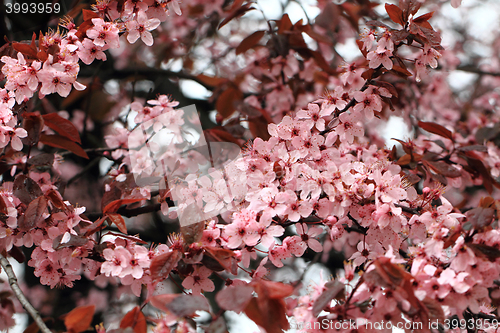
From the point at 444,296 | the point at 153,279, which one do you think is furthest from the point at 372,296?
the point at 153,279

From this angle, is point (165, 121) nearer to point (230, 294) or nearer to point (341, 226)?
point (341, 226)

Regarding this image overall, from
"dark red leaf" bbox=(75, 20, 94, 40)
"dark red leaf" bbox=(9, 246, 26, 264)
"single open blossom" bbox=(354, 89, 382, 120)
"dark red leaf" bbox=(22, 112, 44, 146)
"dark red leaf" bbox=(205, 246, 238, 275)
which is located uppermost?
"dark red leaf" bbox=(75, 20, 94, 40)

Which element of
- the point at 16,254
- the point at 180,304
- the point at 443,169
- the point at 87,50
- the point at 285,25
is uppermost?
the point at 87,50

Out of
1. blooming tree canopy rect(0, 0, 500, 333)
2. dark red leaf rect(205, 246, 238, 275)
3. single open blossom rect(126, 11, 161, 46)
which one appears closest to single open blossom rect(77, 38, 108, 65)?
blooming tree canopy rect(0, 0, 500, 333)

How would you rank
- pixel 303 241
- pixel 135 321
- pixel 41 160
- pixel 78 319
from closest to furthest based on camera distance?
pixel 78 319
pixel 135 321
pixel 303 241
pixel 41 160

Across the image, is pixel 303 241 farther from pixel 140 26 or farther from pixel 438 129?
pixel 140 26

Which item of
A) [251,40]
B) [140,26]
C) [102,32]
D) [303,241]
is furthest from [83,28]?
[303,241]

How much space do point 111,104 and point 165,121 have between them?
185 centimetres

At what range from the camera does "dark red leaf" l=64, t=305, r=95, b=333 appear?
37.6 inches

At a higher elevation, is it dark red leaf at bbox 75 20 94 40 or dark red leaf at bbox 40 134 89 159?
dark red leaf at bbox 75 20 94 40

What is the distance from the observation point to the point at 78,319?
960mm

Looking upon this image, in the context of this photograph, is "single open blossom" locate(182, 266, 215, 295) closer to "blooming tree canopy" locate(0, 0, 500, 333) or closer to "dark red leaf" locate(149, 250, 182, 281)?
"blooming tree canopy" locate(0, 0, 500, 333)

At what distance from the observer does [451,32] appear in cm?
489

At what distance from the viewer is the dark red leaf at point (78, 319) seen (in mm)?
955
